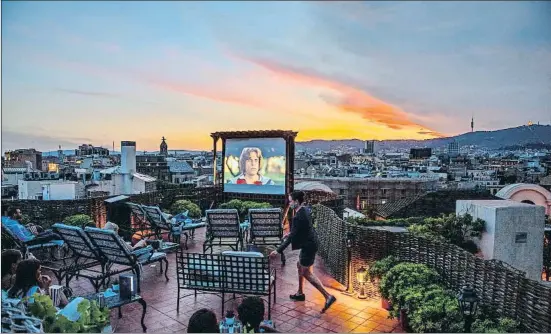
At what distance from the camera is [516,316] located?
3.49 meters

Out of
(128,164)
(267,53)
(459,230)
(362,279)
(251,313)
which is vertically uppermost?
(267,53)

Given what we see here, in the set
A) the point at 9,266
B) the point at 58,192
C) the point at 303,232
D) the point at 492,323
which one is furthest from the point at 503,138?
the point at 9,266

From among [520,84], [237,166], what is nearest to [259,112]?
[237,166]

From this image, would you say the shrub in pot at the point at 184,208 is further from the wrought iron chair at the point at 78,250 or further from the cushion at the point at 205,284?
the cushion at the point at 205,284

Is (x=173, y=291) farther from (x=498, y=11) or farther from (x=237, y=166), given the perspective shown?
(x=237, y=166)

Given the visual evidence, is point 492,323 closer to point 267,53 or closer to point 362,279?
point 362,279

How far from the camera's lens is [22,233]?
6246 millimetres

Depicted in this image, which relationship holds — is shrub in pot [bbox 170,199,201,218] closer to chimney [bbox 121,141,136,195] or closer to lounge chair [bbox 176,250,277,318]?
chimney [bbox 121,141,136,195]

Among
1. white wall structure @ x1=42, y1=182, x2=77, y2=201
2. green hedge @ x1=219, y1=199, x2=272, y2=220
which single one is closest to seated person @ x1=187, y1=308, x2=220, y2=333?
green hedge @ x1=219, y1=199, x2=272, y2=220

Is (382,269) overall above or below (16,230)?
below

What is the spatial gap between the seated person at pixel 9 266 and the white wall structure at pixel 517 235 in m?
5.59

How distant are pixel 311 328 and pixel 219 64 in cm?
370

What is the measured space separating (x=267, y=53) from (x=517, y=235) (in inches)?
162

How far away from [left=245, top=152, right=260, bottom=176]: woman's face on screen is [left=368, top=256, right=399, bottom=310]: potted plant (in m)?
7.29
